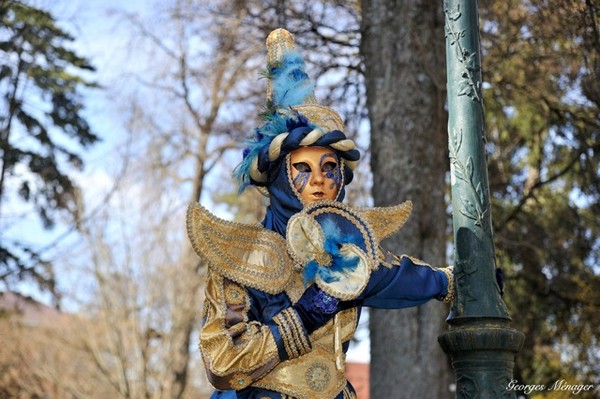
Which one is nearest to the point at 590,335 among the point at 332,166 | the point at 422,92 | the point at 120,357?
the point at 422,92

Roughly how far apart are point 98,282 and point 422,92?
901 centimetres

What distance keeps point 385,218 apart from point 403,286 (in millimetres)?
544

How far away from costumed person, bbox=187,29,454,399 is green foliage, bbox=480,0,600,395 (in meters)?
5.26

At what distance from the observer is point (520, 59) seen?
11805 millimetres

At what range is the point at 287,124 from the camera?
4.37 meters

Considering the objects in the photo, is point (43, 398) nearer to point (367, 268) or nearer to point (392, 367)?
point (392, 367)

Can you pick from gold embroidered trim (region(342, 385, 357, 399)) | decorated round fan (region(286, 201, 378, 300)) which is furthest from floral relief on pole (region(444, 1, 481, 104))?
gold embroidered trim (region(342, 385, 357, 399))

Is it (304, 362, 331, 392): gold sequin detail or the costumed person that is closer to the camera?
the costumed person

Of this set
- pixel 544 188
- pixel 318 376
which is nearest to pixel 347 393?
Answer: pixel 318 376

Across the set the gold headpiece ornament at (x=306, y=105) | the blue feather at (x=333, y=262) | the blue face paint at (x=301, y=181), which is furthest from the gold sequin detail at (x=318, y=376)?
Answer: the gold headpiece ornament at (x=306, y=105)

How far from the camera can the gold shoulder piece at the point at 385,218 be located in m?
4.52

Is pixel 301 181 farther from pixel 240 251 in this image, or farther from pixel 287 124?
pixel 240 251

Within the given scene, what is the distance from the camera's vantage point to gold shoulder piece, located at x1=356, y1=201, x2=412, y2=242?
4.52 meters

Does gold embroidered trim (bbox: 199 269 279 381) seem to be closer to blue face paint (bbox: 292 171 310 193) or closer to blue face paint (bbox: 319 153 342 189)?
blue face paint (bbox: 292 171 310 193)
